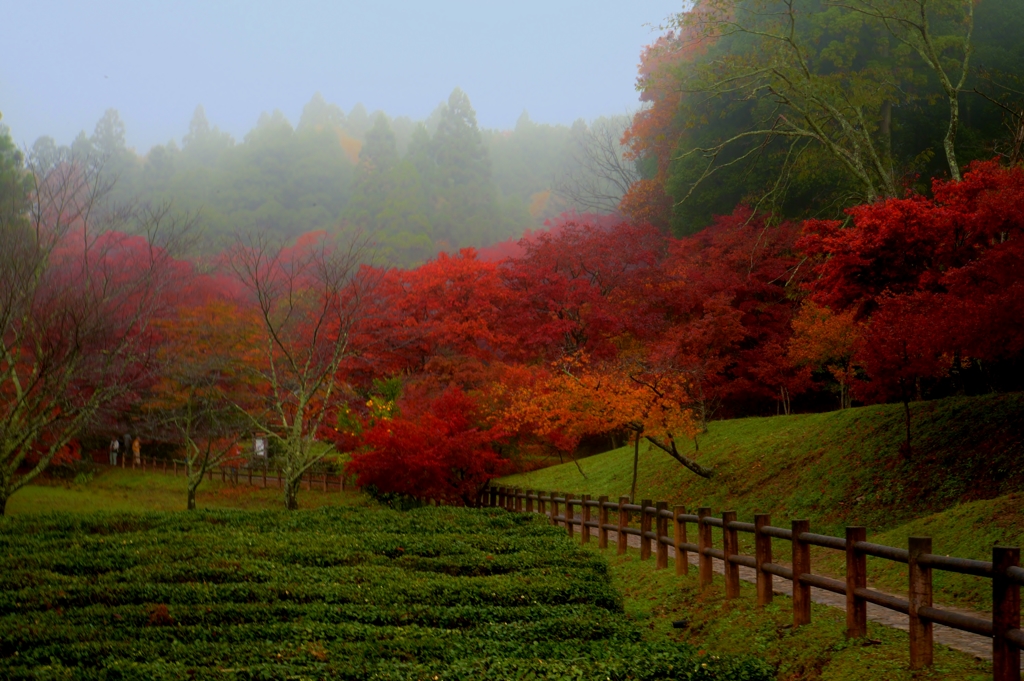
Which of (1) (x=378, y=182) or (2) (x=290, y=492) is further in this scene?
(1) (x=378, y=182)

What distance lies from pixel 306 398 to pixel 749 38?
18799 millimetres

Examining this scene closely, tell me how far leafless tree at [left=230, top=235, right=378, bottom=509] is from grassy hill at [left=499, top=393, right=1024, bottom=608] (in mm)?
8448

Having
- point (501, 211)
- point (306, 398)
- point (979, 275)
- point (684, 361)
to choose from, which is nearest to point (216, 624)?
point (979, 275)

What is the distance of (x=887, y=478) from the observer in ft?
47.5

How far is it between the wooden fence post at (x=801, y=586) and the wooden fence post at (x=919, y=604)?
5.19 feet

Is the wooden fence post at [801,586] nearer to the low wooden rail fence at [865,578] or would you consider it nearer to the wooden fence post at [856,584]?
the low wooden rail fence at [865,578]

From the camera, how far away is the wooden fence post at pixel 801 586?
24.4 ft

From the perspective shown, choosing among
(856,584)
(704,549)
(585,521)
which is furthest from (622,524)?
(856,584)

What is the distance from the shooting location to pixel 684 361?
73.2 ft

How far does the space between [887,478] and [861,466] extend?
0.87 m

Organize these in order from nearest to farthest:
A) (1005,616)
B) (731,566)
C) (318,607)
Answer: (1005,616) < (318,607) < (731,566)

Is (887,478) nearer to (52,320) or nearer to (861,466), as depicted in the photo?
(861,466)

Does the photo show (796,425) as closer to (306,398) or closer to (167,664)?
(306,398)

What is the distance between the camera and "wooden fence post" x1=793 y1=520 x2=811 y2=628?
24.4ft
